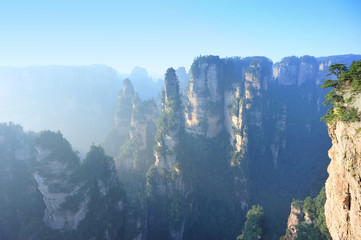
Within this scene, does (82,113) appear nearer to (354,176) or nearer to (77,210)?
(77,210)

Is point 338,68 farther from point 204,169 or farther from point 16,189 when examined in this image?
point 16,189

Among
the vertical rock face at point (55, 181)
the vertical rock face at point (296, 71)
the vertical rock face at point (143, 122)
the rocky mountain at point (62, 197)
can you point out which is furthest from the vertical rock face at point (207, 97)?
the vertical rock face at point (296, 71)

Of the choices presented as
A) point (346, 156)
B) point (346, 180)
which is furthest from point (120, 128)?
point (346, 156)

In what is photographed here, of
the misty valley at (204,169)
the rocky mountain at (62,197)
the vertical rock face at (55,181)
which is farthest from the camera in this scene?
the rocky mountain at (62,197)

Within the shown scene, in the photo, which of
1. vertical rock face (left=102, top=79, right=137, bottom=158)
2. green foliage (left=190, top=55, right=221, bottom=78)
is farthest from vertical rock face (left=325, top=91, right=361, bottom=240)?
vertical rock face (left=102, top=79, right=137, bottom=158)

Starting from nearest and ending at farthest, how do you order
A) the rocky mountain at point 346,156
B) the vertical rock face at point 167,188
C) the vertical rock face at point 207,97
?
the rocky mountain at point 346,156 < the vertical rock face at point 167,188 < the vertical rock face at point 207,97

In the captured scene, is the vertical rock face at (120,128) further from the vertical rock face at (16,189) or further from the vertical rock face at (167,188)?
the vertical rock face at (167,188)
